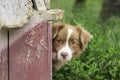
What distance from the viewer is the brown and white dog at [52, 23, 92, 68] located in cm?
666

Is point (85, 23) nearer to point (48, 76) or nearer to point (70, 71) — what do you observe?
point (70, 71)

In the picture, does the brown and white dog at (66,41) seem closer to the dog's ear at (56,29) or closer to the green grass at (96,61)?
the dog's ear at (56,29)

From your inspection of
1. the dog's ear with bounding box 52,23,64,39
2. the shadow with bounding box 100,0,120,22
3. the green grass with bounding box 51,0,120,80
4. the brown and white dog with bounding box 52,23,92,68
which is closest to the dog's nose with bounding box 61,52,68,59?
the brown and white dog with bounding box 52,23,92,68

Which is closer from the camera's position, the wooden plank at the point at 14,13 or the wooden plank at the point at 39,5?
the wooden plank at the point at 14,13

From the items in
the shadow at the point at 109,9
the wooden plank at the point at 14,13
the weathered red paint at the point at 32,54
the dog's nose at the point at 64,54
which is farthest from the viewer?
the shadow at the point at 109,9

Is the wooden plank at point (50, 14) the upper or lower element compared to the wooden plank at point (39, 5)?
lower

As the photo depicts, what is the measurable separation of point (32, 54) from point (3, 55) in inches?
12.2

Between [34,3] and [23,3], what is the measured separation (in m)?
0.27

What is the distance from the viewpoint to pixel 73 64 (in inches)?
298

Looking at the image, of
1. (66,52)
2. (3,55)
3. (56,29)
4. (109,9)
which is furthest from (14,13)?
(109,9)

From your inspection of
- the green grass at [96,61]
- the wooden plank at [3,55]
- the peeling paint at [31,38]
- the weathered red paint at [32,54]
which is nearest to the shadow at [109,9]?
the green grass at [96,61]

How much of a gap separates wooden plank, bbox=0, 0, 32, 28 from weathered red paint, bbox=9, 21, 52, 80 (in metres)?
0.30

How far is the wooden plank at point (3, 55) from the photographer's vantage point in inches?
231

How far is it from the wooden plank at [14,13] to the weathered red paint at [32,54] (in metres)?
0.30
